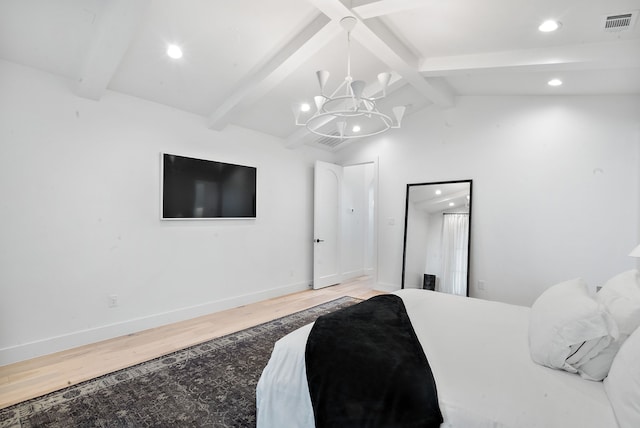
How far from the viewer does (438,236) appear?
14.9ft

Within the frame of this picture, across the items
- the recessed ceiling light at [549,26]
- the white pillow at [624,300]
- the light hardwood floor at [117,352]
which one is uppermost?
the recessed ceiling light at [549,26]

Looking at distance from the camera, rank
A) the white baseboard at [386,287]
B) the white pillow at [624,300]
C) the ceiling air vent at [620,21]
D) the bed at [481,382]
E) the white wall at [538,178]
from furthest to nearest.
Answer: the white baseboard at [386,287] → the white wall at [538,178] → the ceiling air vent at [620,21] → the white pillow at [624,300] → the bed at [481,382]

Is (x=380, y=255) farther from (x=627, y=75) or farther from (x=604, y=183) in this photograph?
(x=627, y=75)

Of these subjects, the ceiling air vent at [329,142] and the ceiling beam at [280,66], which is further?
the ceiling air vent at [329,142]

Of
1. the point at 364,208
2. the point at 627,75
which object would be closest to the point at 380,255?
the point at 364,208

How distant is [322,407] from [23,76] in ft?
11.6

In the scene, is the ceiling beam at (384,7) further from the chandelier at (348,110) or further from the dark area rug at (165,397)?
the dark area rug at (165,397)

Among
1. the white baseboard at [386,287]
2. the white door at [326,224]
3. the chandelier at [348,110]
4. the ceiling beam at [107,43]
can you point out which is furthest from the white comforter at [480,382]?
the white door at [326,224]

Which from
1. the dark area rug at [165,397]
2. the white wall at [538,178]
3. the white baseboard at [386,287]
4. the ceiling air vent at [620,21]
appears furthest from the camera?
the white baseboard at [386,287]

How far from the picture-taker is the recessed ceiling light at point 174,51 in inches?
109

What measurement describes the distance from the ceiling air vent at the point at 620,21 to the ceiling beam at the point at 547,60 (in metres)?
0.25

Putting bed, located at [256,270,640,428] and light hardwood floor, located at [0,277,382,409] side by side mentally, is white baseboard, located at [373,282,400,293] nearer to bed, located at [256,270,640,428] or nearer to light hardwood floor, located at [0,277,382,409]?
light hardwood floor, located at [0,277,382,409]

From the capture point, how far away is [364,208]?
6688 mm

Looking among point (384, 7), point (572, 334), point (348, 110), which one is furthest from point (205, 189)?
point (572, 334)
